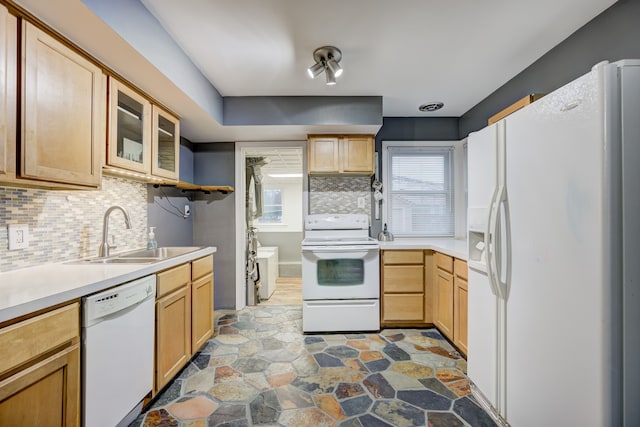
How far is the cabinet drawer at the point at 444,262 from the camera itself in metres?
2.47

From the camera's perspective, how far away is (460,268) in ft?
7.52

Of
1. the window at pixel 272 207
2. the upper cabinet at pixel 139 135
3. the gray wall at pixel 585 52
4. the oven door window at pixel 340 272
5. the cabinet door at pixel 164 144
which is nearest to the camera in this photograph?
the gray wall at pixel 585 52

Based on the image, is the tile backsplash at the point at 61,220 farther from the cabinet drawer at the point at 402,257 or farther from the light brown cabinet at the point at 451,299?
the light brown cabinet at the point at 451,299

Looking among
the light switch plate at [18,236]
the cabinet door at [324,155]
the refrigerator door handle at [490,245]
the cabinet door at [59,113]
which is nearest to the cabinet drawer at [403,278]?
the cabinet door at [324,155]

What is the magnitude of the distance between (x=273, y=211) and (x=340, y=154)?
3.20 m

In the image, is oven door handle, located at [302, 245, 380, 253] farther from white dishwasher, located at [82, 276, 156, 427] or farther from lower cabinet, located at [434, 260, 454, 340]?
white dishwasher, located at [82, 276, 156, 427]

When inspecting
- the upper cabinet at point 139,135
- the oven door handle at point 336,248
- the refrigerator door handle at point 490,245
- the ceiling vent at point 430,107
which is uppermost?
the ceiling vent at point 430,107

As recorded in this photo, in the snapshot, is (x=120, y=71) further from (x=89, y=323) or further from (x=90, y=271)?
(x=89, y=323)

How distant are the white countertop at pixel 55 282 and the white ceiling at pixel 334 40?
120cm

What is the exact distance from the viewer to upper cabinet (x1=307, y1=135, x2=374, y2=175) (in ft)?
10.2

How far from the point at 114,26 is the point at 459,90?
109 inches

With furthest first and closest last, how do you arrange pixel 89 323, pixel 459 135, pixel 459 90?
pixel 459 135 → pixel 459 90 → pixel 89 323

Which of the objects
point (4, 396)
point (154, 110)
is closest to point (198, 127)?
point (154, 110)

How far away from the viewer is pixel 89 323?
4.10 ft
